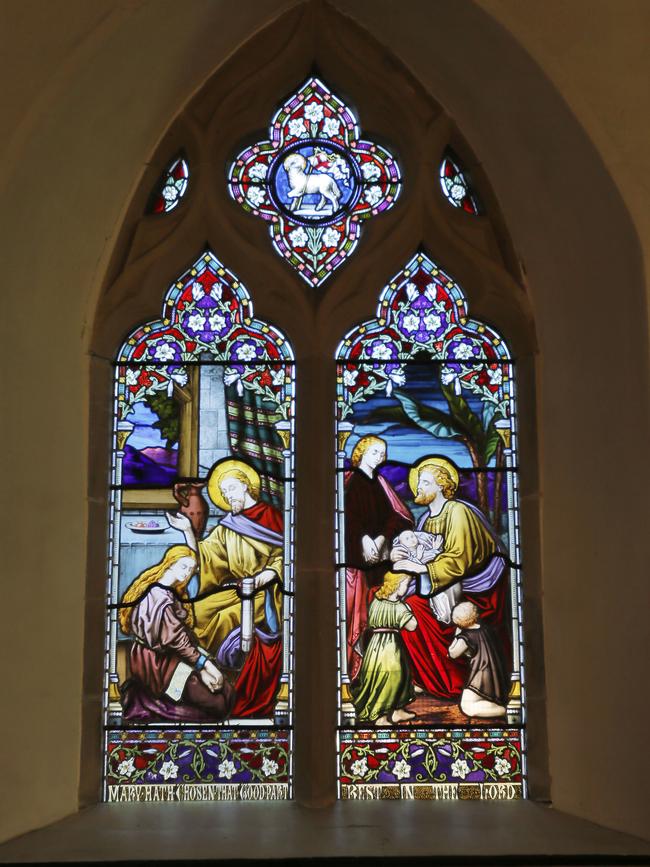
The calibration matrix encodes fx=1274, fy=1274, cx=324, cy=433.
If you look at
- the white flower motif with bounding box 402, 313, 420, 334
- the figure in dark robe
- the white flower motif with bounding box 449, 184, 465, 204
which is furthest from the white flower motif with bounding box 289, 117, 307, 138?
the figure in dark robe

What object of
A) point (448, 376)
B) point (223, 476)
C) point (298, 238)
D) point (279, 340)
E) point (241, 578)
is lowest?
point (241, 578)

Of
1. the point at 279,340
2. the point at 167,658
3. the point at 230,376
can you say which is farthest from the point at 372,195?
the point at 167,658

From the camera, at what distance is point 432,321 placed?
4727 mm

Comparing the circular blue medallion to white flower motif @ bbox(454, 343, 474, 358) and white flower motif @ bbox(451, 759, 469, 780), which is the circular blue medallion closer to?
white flower motif @ bbox(454, 343, 474, 358)

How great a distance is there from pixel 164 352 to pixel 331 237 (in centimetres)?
76

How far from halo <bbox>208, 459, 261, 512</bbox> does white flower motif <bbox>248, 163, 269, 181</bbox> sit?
1.12m

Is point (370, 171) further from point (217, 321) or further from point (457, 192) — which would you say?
point (217, 321)

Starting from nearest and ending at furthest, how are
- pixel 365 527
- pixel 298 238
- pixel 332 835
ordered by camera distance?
pixel 332 835
pixel 365 527
pixel 298 238

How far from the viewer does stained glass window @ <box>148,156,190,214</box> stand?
4797 millimetres

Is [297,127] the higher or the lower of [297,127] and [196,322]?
the higher

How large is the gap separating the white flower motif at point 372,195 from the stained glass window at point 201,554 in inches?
23.4
